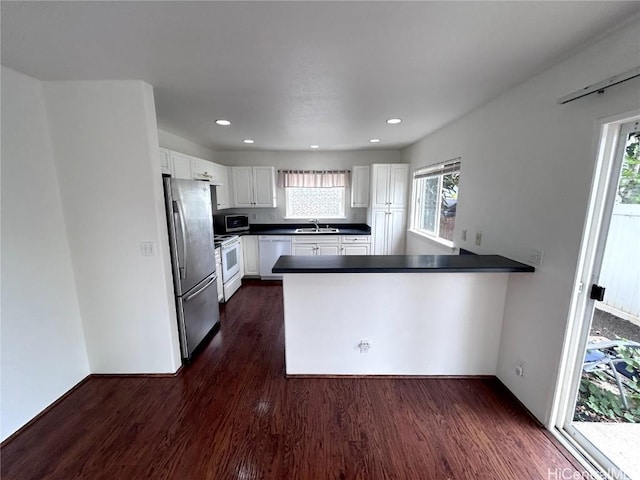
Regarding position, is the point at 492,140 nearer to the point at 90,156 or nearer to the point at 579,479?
the point at 579,479

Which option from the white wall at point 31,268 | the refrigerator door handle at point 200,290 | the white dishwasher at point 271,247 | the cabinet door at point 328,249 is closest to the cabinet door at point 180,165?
the white wall at point 31,268

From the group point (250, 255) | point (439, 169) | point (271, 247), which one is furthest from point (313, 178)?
point (439, 169)

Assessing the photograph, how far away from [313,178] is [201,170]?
6.53 feet

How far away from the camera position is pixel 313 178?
4797mm

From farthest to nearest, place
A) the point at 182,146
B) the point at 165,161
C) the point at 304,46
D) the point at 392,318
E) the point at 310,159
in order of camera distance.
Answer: the point at 310,159, the point at 182,146, the point at 165,161, the point at 392,318, the point at 304,46

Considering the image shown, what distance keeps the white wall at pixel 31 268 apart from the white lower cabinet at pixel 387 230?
3.85m

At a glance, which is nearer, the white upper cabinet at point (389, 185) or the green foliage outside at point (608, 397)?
the green foliage outside at point (608, 397)

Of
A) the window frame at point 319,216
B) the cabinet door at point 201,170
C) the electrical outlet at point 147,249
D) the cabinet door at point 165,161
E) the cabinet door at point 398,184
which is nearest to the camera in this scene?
the electrical outlet at point 147,249

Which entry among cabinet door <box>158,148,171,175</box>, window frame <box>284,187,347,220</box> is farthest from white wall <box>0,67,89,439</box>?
window frame <box>284,187,347,220</box>

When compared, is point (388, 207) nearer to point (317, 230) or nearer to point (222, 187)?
point (317, 230)

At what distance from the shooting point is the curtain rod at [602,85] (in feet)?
3.75

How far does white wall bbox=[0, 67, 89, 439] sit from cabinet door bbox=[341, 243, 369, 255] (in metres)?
3.45

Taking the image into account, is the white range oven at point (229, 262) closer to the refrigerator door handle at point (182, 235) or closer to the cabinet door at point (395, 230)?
the refrigerator door handle at point (182, 235)

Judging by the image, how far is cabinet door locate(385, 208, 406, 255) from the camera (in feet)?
14.4
